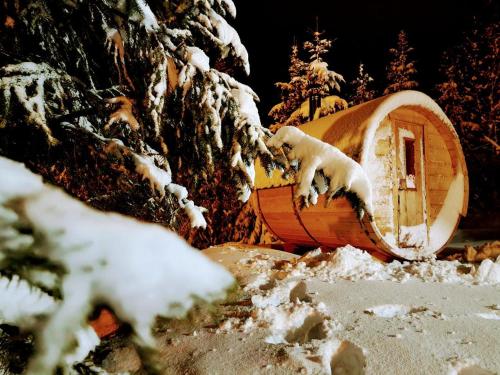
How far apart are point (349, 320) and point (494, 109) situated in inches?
633

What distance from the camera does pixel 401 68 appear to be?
61.1 feet

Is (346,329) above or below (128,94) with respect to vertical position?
below

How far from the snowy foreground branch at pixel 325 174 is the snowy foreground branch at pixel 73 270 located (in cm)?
121

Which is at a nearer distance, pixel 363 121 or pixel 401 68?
pixel 363 121

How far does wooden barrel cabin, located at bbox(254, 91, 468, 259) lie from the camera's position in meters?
4.70

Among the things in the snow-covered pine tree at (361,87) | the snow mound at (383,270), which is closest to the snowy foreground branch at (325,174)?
the snow mound at (383,270)

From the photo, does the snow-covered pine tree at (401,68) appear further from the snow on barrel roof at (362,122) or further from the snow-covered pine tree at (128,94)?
the snow-covered pine tree at (128,94)

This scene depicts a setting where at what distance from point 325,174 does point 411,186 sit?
4.29 meters

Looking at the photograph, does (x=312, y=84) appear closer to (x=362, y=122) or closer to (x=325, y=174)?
(x=362, y=122)

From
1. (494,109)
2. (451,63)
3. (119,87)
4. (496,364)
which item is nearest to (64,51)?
(119,87)

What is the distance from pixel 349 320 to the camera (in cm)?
253

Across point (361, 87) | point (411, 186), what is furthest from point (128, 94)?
point (361, 87)

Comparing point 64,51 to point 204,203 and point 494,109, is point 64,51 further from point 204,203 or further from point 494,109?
point 494,109

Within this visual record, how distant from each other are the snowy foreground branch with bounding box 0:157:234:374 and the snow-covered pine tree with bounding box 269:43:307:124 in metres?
13.7
